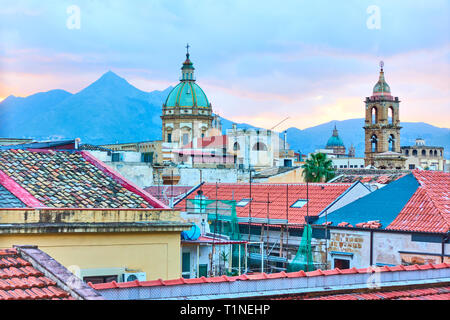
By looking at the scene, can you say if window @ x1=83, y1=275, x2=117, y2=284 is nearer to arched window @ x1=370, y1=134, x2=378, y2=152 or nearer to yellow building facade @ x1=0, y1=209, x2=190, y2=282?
yellow building facade @ x1=0, y1=209, x2=190, y2=282

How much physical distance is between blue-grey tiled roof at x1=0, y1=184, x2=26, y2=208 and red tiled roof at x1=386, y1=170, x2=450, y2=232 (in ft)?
36.8

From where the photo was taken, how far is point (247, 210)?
28734mm

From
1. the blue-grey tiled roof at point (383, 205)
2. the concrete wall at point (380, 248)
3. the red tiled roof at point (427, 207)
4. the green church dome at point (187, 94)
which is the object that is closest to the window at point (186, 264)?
the concrete wall at point (380, 248)

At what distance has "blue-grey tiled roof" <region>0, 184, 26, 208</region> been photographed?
11953 mm

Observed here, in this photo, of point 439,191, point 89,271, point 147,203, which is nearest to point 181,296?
point 89,271

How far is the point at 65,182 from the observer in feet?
45.0

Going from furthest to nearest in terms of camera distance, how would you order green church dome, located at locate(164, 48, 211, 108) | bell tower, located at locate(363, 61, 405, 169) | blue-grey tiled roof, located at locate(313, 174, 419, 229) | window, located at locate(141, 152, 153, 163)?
bell tower, located at locate(363, 61, 405, 169) < green church dome, located at locate(164, 48, 211, 108) < window, located at locate(141, 152, 153, 163) < blue-grey tiled roof, located at locate(313, 174, 419, 229)

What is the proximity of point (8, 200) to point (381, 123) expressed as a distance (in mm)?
93590

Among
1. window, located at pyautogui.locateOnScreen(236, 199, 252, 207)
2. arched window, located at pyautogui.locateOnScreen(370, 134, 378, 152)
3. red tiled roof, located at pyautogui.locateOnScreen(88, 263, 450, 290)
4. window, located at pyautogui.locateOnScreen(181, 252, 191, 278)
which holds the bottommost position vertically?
window, located at pyautogui.locateOnScreen(181, 252, 191, 278)

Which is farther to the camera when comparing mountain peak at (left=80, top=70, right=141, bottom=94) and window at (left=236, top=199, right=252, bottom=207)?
mountain peak at (left=80, top=70, right=141, bottom=94)

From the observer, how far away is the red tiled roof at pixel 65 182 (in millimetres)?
12758

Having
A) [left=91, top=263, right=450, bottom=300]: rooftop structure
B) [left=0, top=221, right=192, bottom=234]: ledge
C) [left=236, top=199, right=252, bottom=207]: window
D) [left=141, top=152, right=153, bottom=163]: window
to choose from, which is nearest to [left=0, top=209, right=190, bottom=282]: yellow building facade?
[left=0, top=221, right=192, bottom=234]: ledge

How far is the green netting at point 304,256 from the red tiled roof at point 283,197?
5.81ft

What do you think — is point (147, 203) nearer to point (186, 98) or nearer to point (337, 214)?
point (337, 214)
